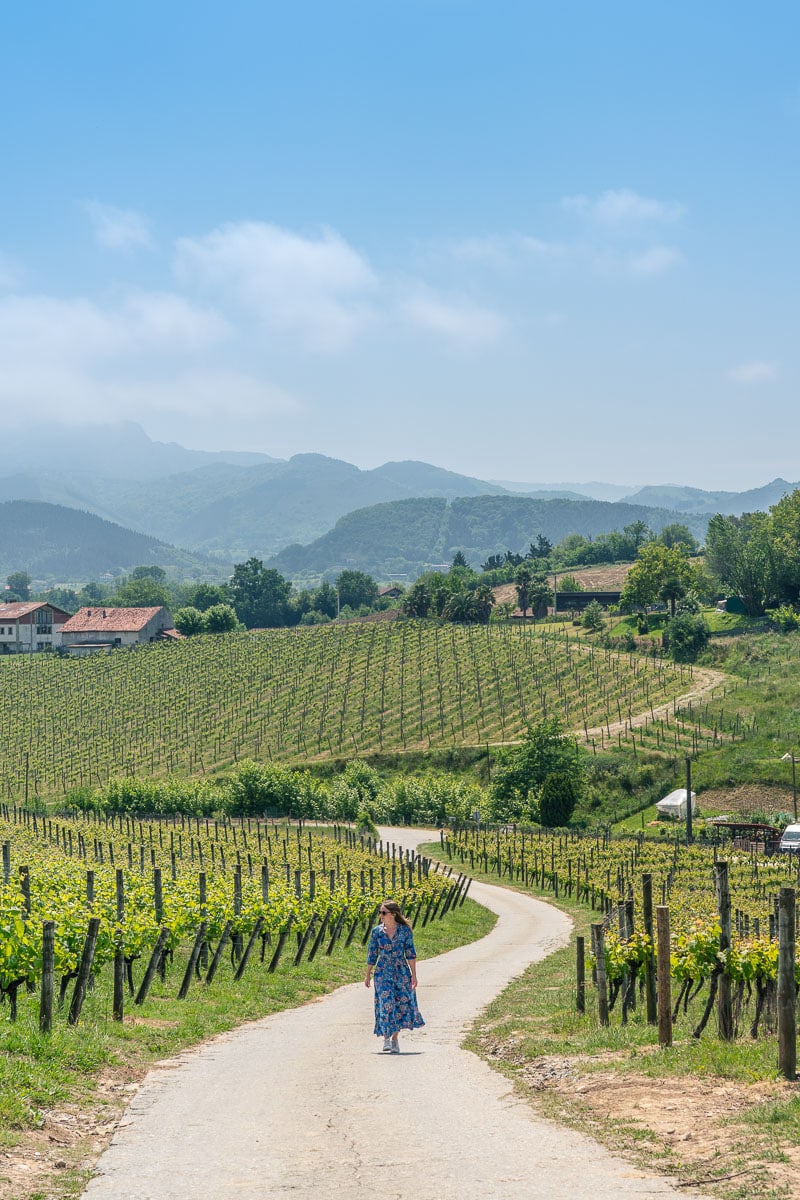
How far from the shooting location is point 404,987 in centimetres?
1664

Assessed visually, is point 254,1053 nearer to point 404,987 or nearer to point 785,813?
point 404,987

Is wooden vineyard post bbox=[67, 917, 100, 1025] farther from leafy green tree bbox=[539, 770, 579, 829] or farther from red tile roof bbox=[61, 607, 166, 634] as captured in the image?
red tile roof bbox=[61, 607, 166, 634]

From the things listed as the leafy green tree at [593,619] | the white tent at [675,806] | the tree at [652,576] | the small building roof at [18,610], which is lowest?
the white tent at [675,806]

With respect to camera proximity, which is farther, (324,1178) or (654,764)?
(654,764)

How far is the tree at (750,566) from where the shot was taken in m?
146

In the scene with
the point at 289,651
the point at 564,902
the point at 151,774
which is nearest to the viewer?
the point at 564,902

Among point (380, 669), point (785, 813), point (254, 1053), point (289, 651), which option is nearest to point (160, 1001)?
point (254, 1053)

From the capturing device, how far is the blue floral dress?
16.5m

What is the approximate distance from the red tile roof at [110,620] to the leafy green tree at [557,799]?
334ft

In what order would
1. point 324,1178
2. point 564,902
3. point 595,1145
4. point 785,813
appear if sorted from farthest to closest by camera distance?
1. point 785,813
2. point 564,902
3. point 595,1145
4. point 324,1178

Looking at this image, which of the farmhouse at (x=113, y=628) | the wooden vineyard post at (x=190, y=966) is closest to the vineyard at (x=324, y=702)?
the farmhouse at (x=113, y=628)

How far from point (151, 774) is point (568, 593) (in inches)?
3724

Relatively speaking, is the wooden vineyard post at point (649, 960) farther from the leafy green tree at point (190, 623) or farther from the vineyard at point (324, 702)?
the leafy green tree at point (190, 623)

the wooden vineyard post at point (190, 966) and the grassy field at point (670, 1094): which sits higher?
the grassy field at point (670, 1094)
